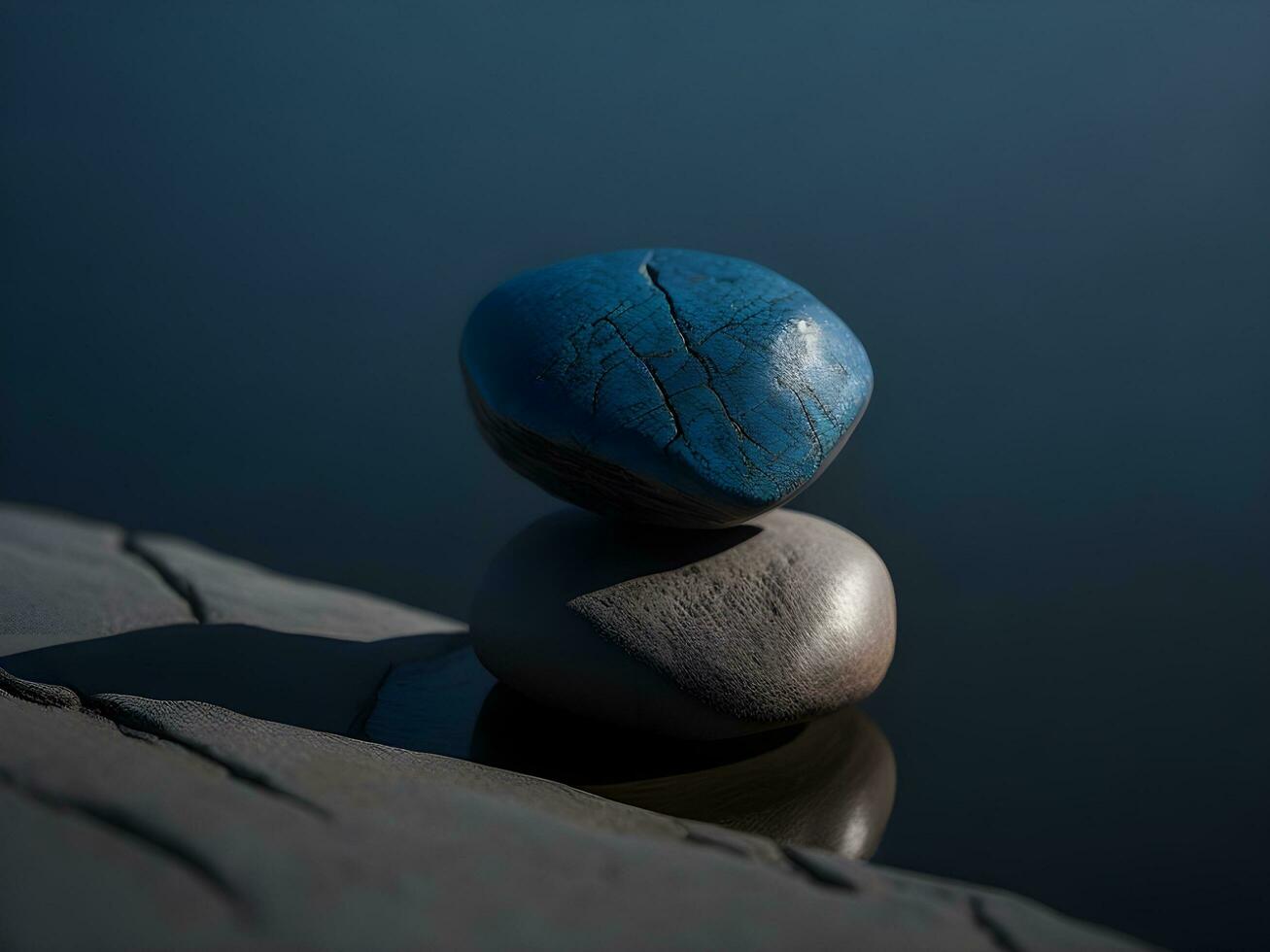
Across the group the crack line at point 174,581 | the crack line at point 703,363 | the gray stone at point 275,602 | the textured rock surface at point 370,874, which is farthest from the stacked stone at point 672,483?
the crack line at point 174,581

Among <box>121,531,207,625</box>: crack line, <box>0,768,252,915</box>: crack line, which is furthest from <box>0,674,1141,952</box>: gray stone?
<box>121,531,207,625</box>: crack line

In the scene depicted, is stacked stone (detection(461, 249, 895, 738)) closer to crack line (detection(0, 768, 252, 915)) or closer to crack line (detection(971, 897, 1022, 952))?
crack line (detection(971, 897, 1022, 952))

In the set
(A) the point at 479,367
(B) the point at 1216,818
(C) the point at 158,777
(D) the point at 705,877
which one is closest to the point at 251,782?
(C) the point at 158,777

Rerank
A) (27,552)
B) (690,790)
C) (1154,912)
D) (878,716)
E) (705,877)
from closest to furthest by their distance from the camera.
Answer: (705,877), (1154,912), (690,790), (878,716), (27,552)

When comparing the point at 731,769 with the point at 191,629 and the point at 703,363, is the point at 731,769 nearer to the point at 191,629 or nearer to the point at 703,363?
the point at 703,363

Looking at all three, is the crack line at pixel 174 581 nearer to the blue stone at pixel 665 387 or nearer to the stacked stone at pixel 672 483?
the stacked stone at pixel 672 483

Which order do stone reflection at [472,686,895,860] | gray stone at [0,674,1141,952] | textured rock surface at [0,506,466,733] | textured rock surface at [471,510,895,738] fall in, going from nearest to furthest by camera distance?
gray stone at [0,674,1141,952] → stone reflection at [472,686,895,860] → textured rock surface at [471,510,895,738] → textured rock surface at [0,506,466,733]

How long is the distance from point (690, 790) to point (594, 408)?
53 cm

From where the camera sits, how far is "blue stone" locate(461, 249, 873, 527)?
1.47 meters

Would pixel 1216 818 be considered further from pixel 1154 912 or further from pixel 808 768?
pixel 808 768

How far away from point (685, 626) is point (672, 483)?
0.72 feet

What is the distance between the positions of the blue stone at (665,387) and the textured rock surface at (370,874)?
537 mm

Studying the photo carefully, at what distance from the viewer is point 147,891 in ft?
2.42

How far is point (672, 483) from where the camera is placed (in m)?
1.47
